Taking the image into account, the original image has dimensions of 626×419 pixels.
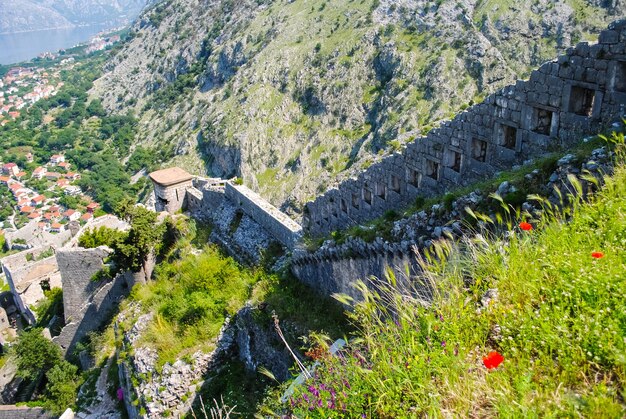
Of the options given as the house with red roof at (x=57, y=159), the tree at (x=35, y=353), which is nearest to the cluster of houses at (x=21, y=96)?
the house with red roof at (x=57, y=159)

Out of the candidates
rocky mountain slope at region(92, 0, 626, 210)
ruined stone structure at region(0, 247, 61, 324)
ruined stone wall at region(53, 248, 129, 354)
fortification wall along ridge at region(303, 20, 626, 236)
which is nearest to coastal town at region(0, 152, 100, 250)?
rocky mountain slope at region(92, 0, 626, 210)

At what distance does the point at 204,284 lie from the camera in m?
16.3

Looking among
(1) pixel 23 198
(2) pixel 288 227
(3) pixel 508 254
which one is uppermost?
(3) pixel 508 254

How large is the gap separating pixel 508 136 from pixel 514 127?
31 cm

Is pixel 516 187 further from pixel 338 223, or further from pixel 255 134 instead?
pixel 255 134

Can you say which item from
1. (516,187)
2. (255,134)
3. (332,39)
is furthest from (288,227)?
(332,39)

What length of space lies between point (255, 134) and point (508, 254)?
7504 centimetres

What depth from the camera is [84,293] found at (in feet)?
80.7

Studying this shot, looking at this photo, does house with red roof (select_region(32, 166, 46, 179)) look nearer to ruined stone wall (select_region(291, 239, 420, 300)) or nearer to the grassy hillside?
ruined stone wall (select_region(291, 239, 420, 300))

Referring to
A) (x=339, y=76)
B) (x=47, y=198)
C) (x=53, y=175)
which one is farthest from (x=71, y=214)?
(x=339, y=76)

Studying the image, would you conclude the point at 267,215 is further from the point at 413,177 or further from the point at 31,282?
the point at 31,282

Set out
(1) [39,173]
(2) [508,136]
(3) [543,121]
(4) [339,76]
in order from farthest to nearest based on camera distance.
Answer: (1) [39,173], (4) [339,76], (2) [508,136], (3) [543,121]

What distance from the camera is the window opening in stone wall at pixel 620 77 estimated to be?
291 inches

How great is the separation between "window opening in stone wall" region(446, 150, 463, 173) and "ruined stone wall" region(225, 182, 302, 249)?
712 centimetres
